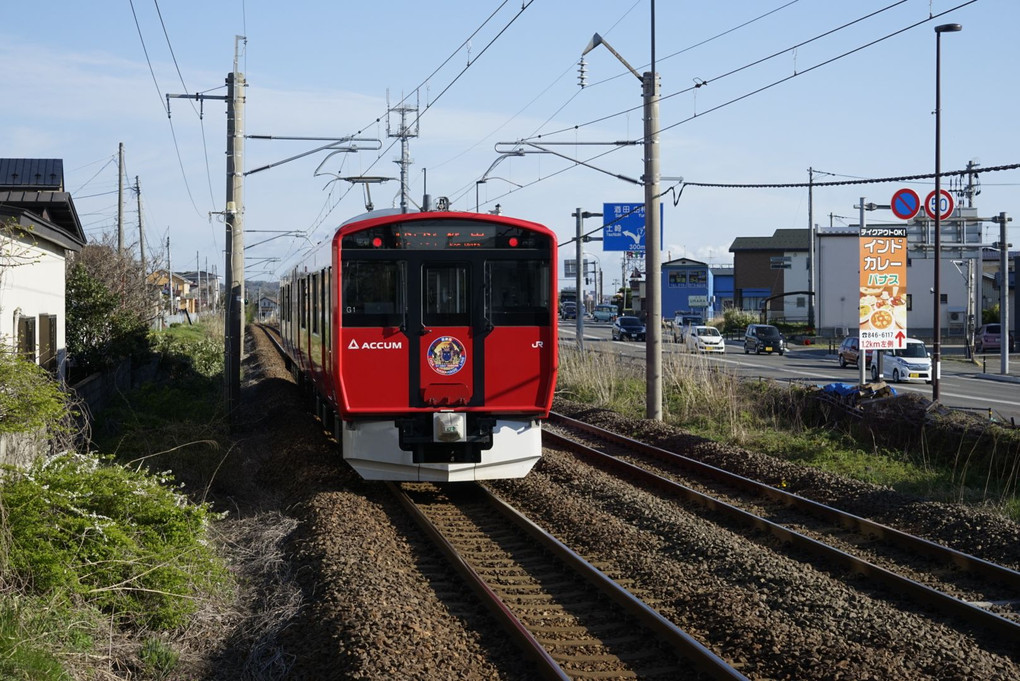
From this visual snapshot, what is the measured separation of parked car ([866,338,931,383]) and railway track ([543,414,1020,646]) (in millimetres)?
19884

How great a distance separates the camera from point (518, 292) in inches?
442

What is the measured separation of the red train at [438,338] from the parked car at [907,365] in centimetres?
2278

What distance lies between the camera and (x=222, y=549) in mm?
9008

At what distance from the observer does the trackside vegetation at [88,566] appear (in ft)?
19.2

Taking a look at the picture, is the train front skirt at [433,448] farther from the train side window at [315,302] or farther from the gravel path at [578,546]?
the train side window at [315,302]

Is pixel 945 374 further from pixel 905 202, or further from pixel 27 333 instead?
pixel 27 333

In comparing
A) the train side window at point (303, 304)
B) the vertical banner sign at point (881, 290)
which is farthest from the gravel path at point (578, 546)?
the vertical banner sign at point (881, 290)

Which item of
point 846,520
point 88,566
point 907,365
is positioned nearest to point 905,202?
point 907,365

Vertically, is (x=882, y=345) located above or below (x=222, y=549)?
above

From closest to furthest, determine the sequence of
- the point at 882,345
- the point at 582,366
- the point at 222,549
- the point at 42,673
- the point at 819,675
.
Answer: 1. the point at 42,673
2. the point at 819,675
3. the point at 222,549
4. the point at 882,345
5. the point at 582,366

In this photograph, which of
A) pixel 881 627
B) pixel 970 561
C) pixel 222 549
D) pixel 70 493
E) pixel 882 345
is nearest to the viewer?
pixel 881 627

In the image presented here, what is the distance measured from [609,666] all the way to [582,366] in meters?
19.1

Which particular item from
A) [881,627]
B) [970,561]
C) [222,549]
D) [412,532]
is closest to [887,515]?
[970,561]

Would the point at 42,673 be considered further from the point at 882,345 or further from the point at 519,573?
the point at 882,345
